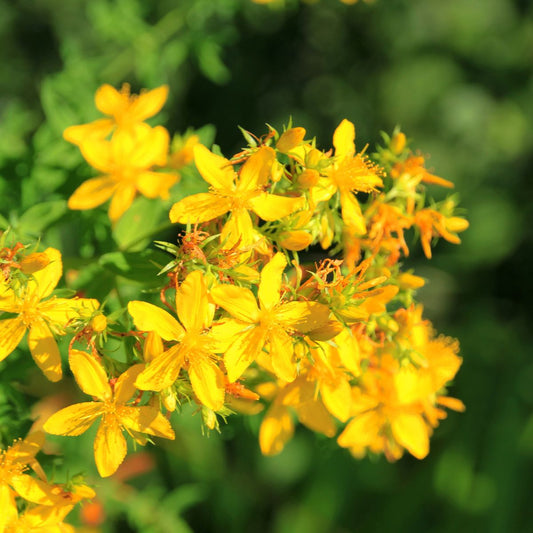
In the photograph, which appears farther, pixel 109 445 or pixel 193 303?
pixel 109 445

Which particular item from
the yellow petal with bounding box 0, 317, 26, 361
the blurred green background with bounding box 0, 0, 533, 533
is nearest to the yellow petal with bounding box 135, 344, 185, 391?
the yellow petal with bounding box 0, 317, 26, 361

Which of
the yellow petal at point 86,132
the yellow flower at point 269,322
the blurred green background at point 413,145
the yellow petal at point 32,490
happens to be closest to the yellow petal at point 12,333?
the yellow petal at point 32,490

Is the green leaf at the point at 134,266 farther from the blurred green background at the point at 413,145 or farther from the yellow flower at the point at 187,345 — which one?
the blurred green background at the point at 413,145

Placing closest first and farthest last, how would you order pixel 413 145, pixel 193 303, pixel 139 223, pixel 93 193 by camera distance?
pixel 193 303
pixel 93 193
pixel 139 223
pixel 413 145

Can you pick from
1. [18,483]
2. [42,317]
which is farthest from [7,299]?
[18,483]

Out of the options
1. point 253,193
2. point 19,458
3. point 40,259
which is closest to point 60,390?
point 19,458

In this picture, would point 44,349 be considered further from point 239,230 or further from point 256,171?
point 256,171

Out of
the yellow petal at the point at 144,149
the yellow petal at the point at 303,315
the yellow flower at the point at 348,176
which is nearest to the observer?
the yellow petal at the point at 303,315
